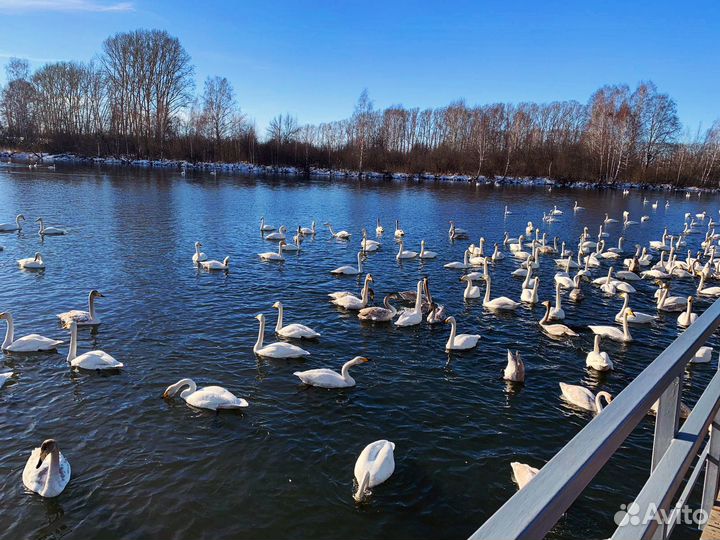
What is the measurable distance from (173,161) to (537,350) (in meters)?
88.2

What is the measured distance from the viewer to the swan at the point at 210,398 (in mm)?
9227

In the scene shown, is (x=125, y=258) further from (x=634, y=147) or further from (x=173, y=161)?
(x=634, y=147)

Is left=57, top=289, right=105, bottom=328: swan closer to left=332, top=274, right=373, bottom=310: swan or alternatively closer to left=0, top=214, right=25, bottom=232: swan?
left=332, top=274, right=373, bottom=310: swan

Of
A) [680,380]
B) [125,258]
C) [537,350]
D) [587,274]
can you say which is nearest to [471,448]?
[537,350]

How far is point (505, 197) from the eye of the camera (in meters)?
58.7

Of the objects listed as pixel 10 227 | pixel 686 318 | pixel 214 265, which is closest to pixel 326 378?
pixel 214 265

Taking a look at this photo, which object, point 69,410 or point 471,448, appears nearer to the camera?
point 471,448

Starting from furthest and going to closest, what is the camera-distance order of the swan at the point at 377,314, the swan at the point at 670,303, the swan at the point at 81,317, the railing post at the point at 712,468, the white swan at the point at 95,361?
the swan at the point at 670,303 < the swan at the point at 377,314 < the swan at the point at 81,317 < the white swan at the point at 95,361 < the railing post at the point at 712,468

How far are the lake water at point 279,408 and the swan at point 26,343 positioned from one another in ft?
0.72

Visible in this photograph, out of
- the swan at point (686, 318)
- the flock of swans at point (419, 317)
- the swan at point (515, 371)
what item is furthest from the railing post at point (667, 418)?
the swan at point (686, 318)

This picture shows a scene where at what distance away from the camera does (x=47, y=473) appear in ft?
23.1

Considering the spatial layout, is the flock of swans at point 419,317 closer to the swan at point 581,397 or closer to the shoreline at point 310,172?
the swan at point 581,397

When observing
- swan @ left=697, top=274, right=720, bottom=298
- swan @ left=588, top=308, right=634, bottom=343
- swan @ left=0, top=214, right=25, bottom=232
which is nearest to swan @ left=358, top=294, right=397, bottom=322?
swan @ left=588, top=308, right=634, bottom=343

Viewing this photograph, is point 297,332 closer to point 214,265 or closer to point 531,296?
point 214,265
